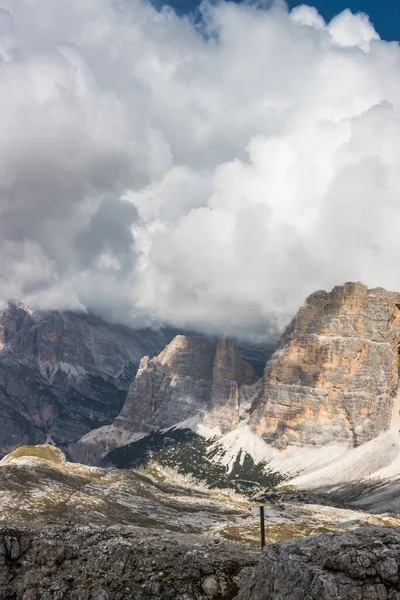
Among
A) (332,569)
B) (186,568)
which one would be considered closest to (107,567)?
(186,568)

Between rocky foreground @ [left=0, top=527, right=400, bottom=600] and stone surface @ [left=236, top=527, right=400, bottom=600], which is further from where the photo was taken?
rocky foreground @ [left=0, top=527, right=400, bottom=600]

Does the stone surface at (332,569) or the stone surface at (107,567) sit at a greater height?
the stone surface at (332,569)

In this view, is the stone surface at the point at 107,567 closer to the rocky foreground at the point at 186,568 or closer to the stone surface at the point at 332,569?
the rocky foreground at the point at 186,568

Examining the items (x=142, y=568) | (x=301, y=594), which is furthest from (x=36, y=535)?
(x=301, y=594)

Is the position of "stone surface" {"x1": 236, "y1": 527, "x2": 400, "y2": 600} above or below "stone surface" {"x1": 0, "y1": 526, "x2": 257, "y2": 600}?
above

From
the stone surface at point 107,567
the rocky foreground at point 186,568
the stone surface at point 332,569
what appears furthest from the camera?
the stone surface at point 107,567

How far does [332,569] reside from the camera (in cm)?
2808

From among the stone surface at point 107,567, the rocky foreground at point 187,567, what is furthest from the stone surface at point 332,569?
the stone surface at point 107,567

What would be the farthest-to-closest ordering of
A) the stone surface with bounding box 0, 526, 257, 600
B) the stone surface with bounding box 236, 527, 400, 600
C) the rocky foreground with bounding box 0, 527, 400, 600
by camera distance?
the stone surface with bounding box 0, 526, 257, 600 → the rocky foreground with bounding box 0, 527, 400, 600 → the stone surface with bounding box 236, 527, 400, 600

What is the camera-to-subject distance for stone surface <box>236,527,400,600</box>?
1053 inches

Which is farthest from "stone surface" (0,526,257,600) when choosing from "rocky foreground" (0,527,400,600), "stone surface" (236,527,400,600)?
"stone surface" (236,527,400,600)

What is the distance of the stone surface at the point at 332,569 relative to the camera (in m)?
26.7

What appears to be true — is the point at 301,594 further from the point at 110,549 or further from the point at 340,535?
the point at 110,549

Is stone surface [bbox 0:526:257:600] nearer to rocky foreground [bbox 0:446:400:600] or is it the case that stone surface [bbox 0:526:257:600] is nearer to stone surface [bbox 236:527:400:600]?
rocky foreground [bbox 0:446:400:600]
